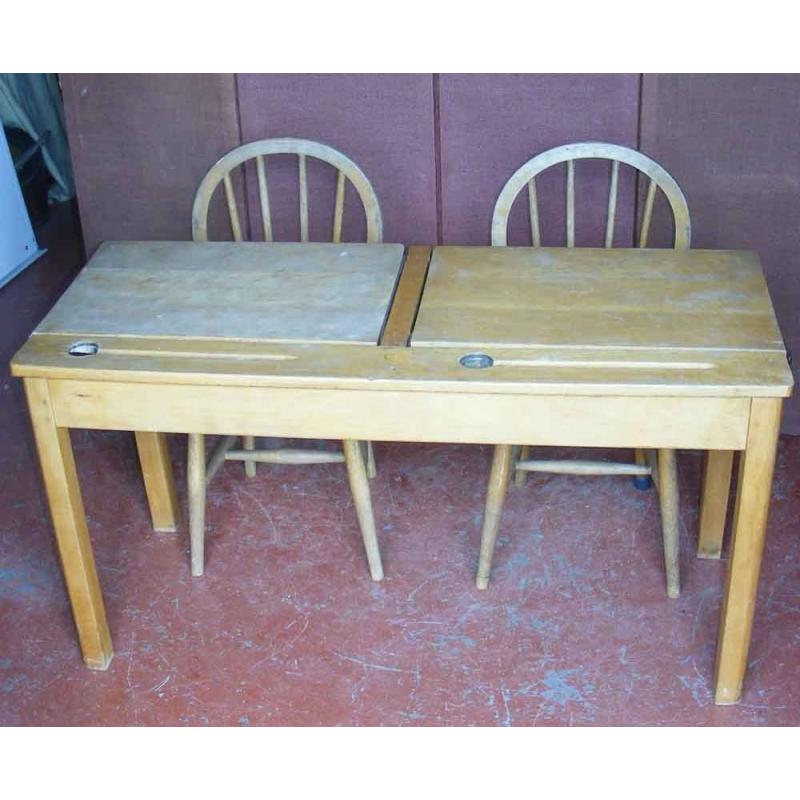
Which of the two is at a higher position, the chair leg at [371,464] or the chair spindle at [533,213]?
the chair spindle at [533,213]

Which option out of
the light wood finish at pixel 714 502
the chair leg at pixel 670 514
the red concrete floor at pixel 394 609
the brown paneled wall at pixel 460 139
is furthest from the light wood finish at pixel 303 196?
the light wood finish at pixel 714 502

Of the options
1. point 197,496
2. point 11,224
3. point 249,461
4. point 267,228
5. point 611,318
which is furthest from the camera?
point 11,224

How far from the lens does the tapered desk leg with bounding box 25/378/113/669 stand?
7.22ft

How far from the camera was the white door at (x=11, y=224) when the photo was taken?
447 centimetres

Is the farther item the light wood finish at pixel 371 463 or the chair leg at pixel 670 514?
the light wood finish at pixel 371 463

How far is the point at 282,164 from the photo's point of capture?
312cm

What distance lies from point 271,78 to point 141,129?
1.36 ft

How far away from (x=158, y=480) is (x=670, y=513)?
126cm

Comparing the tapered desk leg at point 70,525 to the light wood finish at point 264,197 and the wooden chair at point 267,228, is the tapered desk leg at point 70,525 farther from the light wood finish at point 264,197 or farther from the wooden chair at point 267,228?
the light wood finish at point 264,197

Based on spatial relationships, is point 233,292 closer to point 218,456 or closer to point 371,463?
point 218,456

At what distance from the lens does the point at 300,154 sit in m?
2.83

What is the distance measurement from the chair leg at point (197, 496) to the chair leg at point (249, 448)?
29cm

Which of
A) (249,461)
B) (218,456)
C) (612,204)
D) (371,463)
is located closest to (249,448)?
(249,461)

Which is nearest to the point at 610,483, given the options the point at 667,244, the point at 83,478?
the point at 667,244
